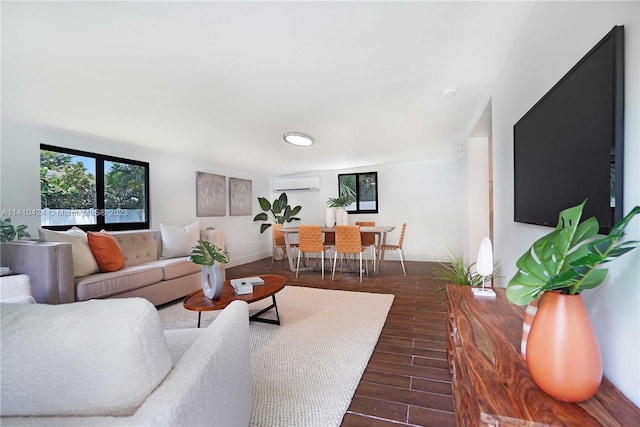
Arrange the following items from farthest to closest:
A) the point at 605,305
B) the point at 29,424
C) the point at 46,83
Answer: the point at 46,83, the point at 605,305, the point at 29,424

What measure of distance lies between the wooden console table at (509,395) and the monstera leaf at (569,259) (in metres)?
0.25

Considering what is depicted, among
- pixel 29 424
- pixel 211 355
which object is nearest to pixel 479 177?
pixel 211 355

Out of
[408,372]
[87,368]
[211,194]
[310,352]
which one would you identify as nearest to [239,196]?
[211,194]

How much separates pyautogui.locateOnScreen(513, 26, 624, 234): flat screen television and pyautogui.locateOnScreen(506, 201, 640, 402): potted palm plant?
174mm

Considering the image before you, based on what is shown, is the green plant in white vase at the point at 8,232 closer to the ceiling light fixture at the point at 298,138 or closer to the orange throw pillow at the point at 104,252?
the orange throw pillow at the point at 104,252

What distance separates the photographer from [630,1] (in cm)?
78

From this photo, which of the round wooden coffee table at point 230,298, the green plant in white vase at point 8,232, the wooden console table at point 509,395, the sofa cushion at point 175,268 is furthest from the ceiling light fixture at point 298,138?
the wooden console table at point 509,395

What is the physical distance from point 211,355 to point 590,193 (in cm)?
143

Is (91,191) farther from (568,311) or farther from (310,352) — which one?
(568,311)

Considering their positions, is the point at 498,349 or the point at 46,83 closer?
the point at 498,349

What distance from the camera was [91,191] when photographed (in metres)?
3.38

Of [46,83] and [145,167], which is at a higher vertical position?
[46,83]

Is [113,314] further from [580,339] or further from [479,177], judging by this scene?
[479,177]

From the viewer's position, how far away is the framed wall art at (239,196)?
5.64 m
